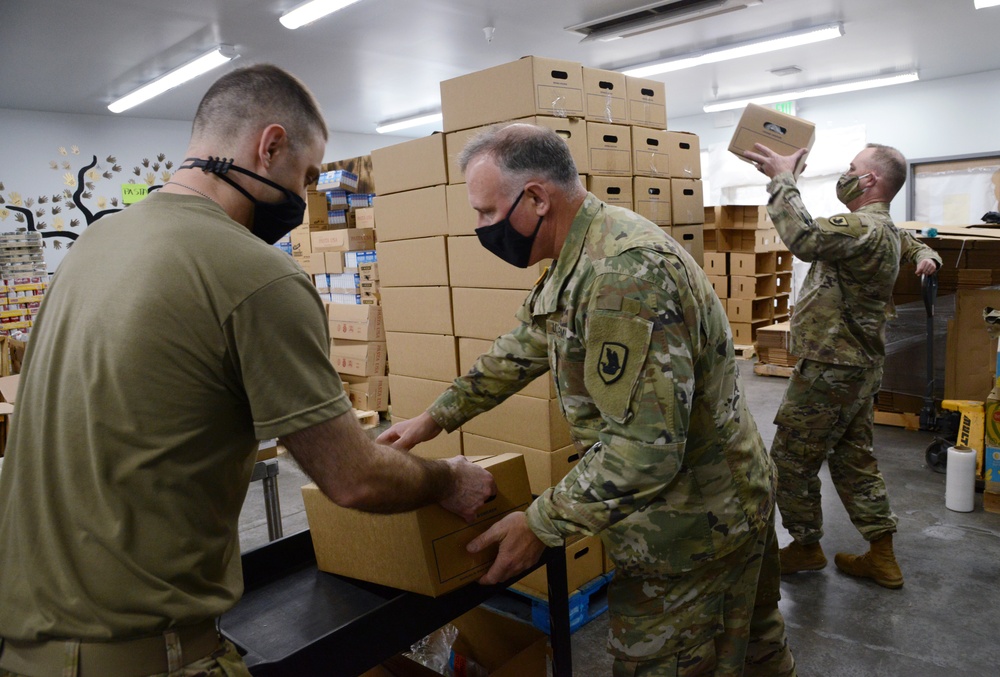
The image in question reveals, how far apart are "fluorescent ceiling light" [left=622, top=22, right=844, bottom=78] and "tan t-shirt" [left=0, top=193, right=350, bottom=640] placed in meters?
7.06

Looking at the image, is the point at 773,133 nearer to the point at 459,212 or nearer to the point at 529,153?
the point at 459,212

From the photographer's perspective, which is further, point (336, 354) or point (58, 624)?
point (336, 354)

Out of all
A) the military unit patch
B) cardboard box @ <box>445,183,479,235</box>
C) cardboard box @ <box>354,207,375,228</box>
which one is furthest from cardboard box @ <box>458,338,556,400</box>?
cardboard box @ <box>354,207,375,228</box>

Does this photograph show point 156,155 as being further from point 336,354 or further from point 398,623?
point 398,623

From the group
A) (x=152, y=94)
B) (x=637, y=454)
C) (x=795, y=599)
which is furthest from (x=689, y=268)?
(x=152, y=94)

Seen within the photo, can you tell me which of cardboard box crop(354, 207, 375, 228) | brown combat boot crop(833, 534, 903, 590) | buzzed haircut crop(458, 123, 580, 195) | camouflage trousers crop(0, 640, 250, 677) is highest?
cardboard box crop(354, 207, 375, 228)

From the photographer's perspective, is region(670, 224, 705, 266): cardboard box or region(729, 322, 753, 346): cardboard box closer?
region(670, 224, 705, 266): cardboard box

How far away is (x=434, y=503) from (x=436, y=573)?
131 millimetres

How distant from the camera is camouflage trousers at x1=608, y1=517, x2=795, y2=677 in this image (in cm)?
139

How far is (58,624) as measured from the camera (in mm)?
896

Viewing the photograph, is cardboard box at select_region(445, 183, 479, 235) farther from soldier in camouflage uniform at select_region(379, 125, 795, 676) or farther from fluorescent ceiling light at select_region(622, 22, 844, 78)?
fluorescent ceiling light at select_region(622, 22, 844, 78)

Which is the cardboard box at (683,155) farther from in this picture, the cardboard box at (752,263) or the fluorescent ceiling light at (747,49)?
the cardboard box at (752,263)

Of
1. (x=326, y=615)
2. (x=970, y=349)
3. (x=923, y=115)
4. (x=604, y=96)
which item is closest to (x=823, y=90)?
(x=923, y=115)

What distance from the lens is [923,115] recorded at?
31.0 ft
